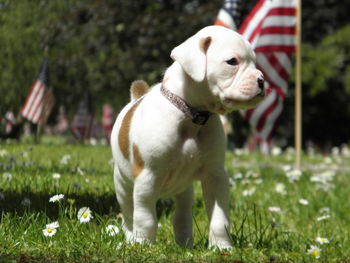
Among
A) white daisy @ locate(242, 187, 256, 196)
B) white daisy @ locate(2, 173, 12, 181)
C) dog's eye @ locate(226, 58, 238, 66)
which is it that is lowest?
white daisy @ locate(242, 187, 256, 196)

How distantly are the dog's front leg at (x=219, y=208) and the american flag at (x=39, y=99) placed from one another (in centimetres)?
826

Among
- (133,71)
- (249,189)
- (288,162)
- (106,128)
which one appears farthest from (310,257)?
(106,128)

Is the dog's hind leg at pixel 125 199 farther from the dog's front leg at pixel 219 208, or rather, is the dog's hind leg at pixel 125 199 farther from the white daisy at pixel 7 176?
the white daisy at pixel 7 176

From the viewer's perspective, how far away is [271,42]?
25.7 ft

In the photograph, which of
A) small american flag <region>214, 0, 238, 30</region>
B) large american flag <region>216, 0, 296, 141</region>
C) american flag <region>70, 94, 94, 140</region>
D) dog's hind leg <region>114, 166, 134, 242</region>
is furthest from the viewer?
american flag <region>70, 94, 94, 140</region>

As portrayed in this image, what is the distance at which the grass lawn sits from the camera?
283 cm

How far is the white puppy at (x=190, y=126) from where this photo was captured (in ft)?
9.22

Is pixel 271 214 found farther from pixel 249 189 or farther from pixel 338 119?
pixel 338 119

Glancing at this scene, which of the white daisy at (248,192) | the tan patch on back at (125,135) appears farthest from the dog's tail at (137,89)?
the white daisy at (248,192)

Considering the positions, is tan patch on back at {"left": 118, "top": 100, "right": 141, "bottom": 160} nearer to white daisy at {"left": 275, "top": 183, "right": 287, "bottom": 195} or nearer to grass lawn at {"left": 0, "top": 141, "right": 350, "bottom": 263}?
grass lawn at {"left": 0, "top": 141, "right": 350, "bottom": 263}

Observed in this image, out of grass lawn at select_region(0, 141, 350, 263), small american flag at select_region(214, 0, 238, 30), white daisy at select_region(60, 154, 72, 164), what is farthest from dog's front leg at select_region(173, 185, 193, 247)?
small american flag at select_region(214, 0, 238, 30)

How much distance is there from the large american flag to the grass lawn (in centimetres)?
148

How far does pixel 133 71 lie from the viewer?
16797mm

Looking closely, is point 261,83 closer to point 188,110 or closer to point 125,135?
point 188,110
